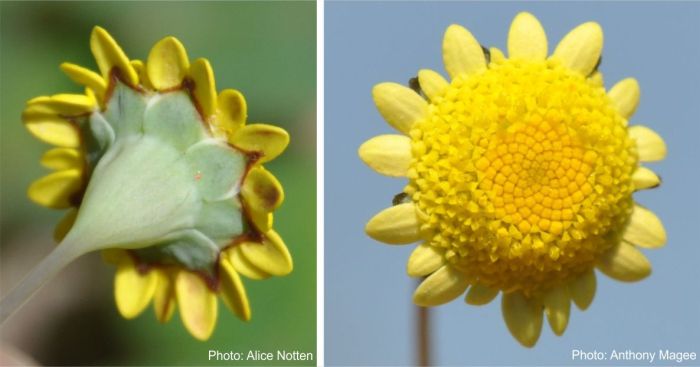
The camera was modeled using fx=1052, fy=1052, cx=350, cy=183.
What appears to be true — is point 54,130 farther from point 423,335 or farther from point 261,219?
point 423,335

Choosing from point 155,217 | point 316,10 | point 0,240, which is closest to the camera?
point 155,217

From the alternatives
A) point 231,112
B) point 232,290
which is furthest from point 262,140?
point 232,290

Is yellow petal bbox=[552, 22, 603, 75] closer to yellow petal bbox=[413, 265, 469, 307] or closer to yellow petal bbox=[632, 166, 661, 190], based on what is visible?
yellow petal bbox=[632, 166, 661, 190]

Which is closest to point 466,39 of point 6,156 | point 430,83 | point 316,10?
point 430,83

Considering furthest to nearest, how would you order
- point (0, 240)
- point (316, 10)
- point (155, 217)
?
point (0, 240)
point (316, 10)
point (155, 217)

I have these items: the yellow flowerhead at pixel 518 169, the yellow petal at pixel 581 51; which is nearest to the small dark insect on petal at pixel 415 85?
the yellow flowerhead at pixel 518 169

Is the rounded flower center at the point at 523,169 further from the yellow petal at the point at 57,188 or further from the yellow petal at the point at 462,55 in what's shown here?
the yellow petal at the point at 57,188

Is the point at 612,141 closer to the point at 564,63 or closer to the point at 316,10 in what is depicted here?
the point at 564,63
